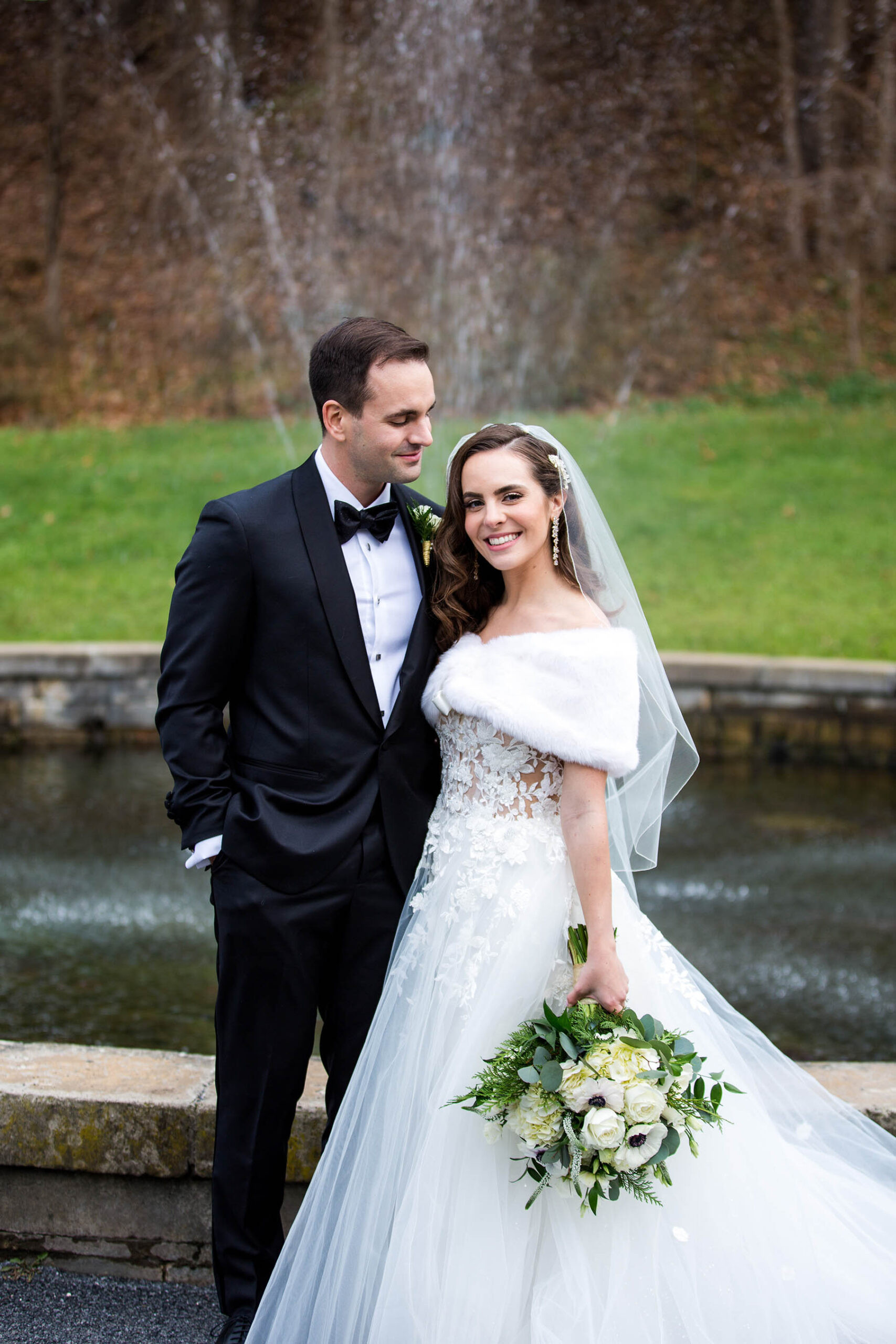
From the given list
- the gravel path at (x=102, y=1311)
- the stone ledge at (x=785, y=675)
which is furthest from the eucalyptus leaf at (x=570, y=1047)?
the stone ledge at (x=785, y=675)

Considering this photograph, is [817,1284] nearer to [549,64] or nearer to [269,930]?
[269,930]

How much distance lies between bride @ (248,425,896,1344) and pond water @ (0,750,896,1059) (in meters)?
2.02

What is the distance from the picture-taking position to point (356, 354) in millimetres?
2465

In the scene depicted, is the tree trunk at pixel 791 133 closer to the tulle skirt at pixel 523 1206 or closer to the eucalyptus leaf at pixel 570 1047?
the tulle skirt at pixel 523 1206

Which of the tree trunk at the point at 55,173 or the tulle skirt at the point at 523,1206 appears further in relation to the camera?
the tree trunk at the point at 55,173

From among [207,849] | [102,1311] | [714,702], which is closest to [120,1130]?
[102,1311]

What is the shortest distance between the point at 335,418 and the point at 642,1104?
4.78ft

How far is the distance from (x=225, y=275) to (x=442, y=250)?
129 inches

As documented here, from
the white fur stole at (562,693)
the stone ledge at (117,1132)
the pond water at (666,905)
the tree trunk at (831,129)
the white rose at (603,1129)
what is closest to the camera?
the white rose at (603,1129)

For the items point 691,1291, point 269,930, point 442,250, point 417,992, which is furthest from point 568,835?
point 442,250

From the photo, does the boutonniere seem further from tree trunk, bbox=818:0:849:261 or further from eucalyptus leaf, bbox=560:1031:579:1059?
tree trunk, bbox=818:0:849:261

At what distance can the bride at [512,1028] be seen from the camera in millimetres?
2254

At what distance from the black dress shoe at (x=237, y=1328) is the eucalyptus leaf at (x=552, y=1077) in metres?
0.82

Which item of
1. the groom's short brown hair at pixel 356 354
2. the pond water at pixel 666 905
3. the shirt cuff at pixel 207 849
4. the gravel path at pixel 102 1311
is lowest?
the pond water at pixel 666 905
